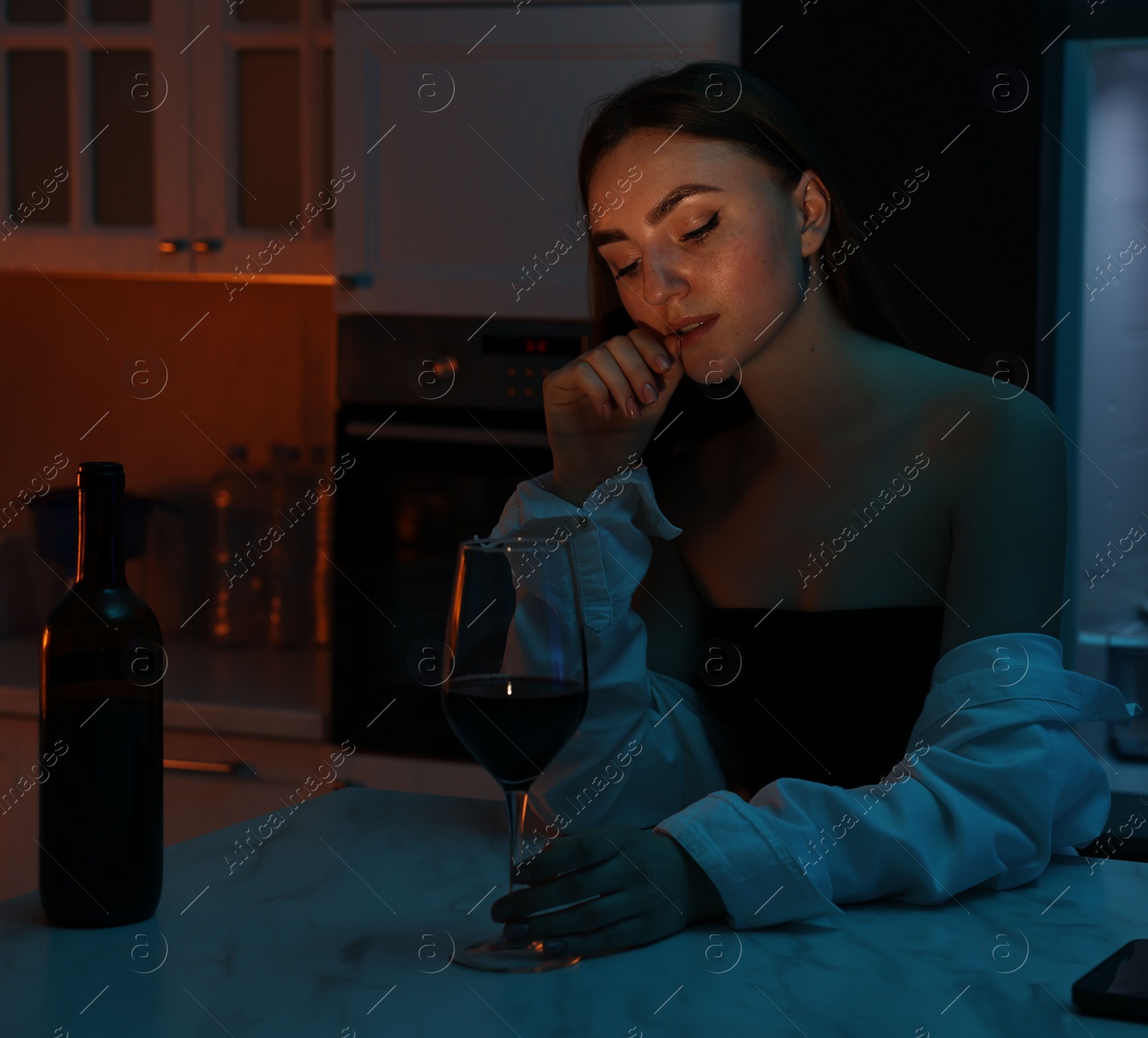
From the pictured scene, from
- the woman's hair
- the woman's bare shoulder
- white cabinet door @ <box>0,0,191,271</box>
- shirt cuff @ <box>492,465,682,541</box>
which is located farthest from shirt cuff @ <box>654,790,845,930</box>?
white cabinet door @ <box>0,0,191,271</box>

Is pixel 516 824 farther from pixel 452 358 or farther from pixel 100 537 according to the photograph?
pixel 452 358

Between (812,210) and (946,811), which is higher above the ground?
(812,210)

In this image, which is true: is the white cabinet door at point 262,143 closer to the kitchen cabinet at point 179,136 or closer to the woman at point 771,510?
the kitchen cabinet at point 179,136

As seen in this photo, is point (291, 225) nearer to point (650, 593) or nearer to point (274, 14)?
point (274, 14)

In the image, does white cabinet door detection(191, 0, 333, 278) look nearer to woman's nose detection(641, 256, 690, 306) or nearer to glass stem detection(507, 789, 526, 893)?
woman's nose detection(641, 256, 690, 306)

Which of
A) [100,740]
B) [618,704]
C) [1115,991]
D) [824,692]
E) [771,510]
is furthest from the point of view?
[771,510]

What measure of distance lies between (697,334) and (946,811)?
A: 1.79ft

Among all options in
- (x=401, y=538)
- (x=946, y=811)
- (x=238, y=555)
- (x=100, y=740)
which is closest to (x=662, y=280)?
(x=946, y=811)

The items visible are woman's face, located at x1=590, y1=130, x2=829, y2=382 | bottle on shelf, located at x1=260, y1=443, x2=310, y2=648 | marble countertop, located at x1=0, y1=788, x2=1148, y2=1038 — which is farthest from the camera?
bottle on shelf, located at x1=260, y1=443, x2=310, y2=648

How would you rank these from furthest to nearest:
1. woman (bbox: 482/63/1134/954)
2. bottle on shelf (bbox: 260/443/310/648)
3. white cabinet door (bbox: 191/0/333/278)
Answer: bottle on shelf (bbox: 260/443/310/648) < white cabinet door (bbox: 191/0/333/278) < woman (bbox: 482/63/1134/954)

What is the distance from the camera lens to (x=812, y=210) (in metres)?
1.28

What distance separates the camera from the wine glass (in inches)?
25.3

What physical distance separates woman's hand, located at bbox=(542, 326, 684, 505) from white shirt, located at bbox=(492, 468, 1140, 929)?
0.07 meters

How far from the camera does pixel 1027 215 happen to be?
5.95 ft
